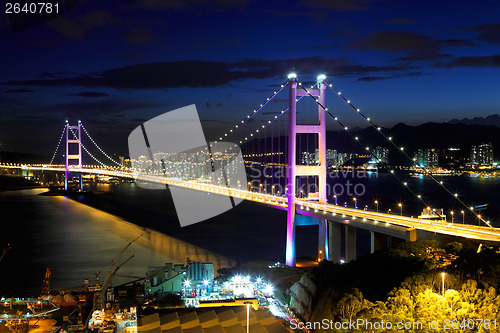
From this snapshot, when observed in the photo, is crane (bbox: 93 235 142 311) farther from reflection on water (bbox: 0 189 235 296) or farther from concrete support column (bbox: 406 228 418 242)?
concrete support column (bbox: 406 228 418 242)

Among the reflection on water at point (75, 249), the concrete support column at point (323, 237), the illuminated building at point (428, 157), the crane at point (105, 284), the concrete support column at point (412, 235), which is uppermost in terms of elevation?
the illuminated building at point (428, 157)

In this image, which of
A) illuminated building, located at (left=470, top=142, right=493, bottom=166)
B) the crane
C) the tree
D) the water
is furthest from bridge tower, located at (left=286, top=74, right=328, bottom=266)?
illuminated building, located at (left=470, top=142, right=493, bottom=166)

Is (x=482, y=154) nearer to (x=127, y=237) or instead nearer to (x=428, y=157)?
(x=428, y=157)

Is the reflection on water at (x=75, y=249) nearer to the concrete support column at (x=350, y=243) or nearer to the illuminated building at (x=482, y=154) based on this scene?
the concrete support column at (x=350, y=243)

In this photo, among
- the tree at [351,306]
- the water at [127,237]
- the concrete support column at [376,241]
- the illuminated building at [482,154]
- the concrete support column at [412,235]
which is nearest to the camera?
the tree at [351,306]

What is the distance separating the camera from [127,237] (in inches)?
680

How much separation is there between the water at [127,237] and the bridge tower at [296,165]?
1991 millimetres

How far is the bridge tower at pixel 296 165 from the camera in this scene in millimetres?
10711

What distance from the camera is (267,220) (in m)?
20.9

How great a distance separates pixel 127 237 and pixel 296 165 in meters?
8.03

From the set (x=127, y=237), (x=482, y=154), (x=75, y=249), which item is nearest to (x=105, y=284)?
(x=75, y=249)

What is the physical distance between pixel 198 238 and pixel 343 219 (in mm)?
7967

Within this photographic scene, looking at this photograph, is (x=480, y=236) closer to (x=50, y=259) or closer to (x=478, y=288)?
(x=478, y=288)

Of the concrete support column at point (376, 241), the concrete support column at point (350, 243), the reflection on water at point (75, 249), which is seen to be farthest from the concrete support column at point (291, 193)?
the reflection on water at point (75, 249)
